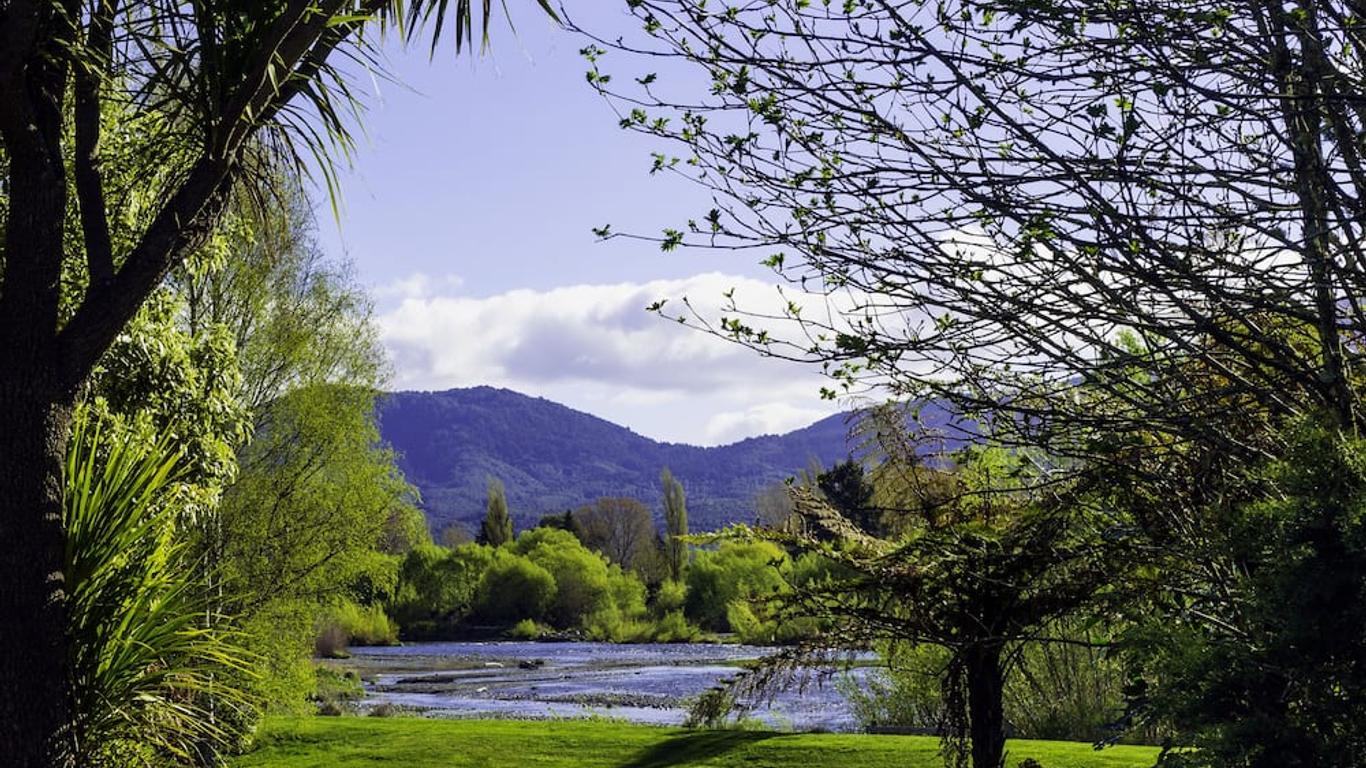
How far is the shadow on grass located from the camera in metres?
10.8

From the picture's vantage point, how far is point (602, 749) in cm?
1173

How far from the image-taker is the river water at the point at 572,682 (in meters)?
22.3

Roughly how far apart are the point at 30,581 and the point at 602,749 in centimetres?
769

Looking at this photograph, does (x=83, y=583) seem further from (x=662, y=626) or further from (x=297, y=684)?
(x=662, y=626)

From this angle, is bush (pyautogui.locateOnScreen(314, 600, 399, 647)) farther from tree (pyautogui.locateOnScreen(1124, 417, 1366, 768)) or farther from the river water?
tree (pyautogui.locateOnScreen(1124, 417, 1366, 768))

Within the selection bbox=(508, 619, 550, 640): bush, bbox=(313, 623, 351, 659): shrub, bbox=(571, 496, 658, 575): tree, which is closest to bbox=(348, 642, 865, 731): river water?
bbox=(313, 623, 351, 659): shrub

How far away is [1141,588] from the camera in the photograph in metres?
4.77

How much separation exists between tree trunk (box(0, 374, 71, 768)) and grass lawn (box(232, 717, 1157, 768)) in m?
6.57

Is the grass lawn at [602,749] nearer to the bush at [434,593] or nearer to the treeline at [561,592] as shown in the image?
the treeline at [561,592]

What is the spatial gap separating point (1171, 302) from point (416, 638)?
51.9m

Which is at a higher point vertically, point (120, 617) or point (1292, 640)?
A: point (120, 617)

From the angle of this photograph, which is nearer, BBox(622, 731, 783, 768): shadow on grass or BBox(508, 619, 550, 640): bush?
BBox(622, 731, 783, 768): shadow on grass

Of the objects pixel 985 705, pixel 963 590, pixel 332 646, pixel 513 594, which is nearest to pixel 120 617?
pixel 963 590

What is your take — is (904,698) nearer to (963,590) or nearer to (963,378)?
(963,590)
